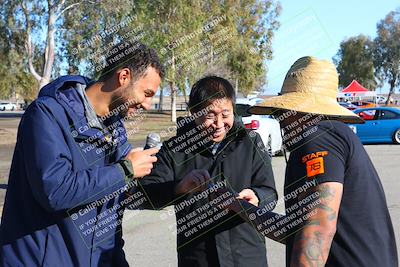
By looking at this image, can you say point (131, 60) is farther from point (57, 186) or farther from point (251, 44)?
point (251, 44)

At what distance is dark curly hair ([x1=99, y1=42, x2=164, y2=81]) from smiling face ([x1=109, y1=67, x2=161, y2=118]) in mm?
24

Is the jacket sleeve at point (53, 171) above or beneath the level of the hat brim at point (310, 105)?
above

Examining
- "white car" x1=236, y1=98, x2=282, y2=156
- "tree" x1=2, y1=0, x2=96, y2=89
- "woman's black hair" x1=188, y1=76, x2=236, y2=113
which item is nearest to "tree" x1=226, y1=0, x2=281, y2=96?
"tree" x1=2, y1=0, x2=96, y2=89

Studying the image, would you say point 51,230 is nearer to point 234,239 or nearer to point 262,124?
point 234,239

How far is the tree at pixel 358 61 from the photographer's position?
69625 mm

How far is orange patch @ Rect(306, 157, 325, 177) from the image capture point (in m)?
1.86

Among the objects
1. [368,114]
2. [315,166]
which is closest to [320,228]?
[315,166]

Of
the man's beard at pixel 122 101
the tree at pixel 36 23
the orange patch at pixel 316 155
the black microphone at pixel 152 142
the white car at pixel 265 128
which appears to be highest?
the tree at pixel 36 23

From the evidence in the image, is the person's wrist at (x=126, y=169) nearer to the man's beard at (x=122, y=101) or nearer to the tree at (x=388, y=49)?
the man's beard at (x=122, y=101)

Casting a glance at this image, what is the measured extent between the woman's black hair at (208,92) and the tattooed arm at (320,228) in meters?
1.26

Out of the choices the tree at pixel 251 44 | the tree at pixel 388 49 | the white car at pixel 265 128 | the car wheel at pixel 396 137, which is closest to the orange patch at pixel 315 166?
the white car at pixel 265 128

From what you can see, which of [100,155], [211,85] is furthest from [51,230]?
[211,85]

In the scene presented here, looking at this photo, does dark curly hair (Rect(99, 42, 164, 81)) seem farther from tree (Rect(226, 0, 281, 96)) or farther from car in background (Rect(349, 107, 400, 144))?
tree (Rect(226, 0, 281, 96))

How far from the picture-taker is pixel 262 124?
13.6 m
